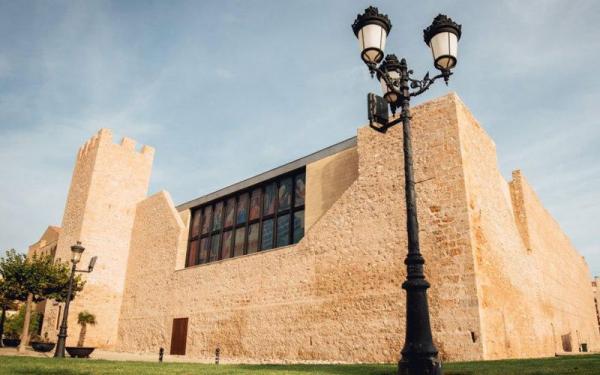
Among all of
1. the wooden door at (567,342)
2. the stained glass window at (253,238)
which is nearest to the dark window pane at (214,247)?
the stained glass window at (253,238)

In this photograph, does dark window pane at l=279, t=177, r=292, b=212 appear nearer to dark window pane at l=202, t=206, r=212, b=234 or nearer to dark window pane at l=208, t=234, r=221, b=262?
→ dark window pane at l=208, t=234, r=221, b=262

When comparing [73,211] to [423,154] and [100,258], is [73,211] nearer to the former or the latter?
[100,258]

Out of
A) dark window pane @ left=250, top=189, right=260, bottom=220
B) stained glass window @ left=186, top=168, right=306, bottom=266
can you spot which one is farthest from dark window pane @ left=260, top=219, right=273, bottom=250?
dark window pane @ left=250, top=189, right=260, bottom=220

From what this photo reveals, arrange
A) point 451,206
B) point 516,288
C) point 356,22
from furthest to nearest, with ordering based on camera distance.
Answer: point 516,288 < point 451,206 < point 356,22

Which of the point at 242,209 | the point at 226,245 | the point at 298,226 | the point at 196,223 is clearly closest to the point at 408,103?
the point at 298,226

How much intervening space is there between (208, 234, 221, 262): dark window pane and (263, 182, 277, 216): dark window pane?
338 cm

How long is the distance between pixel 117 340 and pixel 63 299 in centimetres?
423

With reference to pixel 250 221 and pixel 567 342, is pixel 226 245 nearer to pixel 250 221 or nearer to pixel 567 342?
pixel 250 221

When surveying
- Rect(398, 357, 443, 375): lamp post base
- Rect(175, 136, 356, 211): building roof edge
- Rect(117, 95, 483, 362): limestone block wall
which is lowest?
Rect(398, 357, 443, 375): lamp post base

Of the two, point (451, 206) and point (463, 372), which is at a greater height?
point (451, 206)

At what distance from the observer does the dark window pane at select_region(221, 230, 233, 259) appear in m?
20.0

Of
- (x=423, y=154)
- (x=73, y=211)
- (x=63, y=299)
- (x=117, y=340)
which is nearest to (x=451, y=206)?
(x=423, y=154)

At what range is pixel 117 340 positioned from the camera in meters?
23.1

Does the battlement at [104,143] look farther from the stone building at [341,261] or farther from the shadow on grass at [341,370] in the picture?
the shadow on grass at [341,370]
